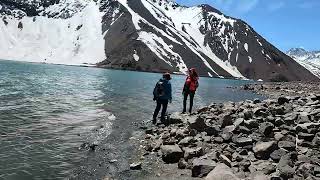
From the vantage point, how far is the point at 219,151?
16438mm

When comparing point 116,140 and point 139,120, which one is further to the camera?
point 139,120

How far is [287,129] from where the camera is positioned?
18.8 m

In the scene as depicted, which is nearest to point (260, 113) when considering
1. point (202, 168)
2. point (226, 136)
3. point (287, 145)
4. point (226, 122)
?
point (226, 122)

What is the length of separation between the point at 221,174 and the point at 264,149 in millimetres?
3209

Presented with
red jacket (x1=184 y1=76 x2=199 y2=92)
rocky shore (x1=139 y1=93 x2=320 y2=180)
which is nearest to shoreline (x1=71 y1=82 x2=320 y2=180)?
rocky shore (x1=139 y1=93 x2=320 y2=180)

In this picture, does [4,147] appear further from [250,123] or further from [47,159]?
[250,123]

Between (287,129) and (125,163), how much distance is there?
7268 millimetres

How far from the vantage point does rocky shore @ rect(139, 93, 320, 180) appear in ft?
45.2

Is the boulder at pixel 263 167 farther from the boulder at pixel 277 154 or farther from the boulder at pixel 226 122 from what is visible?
the boulder at pixel 226 122

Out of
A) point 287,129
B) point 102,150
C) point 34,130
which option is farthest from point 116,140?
point 287,129

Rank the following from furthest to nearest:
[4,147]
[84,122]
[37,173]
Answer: [84,122]
[4,147]
[37,173]

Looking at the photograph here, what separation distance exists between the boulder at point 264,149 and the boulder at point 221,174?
2.32m

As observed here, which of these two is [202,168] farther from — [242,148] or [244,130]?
[244,130]

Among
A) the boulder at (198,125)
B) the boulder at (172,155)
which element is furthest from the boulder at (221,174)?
the boulder at (198,125)
